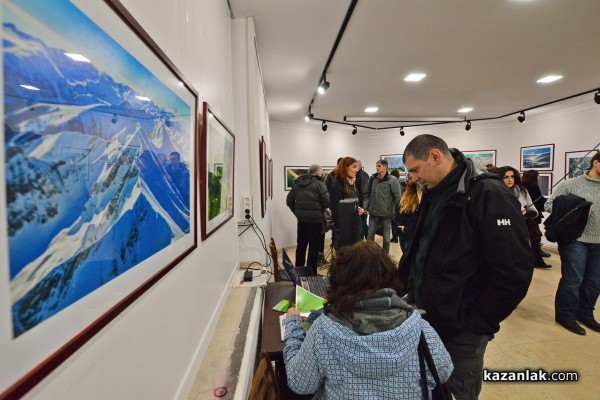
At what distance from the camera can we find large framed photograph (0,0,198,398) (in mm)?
372

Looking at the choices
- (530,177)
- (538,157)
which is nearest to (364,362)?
(530,177)

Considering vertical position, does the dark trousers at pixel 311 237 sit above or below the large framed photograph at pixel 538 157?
below

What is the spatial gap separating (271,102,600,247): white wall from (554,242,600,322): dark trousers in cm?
400

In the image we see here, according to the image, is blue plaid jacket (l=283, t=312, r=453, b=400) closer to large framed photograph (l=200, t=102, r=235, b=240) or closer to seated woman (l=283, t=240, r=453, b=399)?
seated woman (l=283, t=240, r=453, b=399)

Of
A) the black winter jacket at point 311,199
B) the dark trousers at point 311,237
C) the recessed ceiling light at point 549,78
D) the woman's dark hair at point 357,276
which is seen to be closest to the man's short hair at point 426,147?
the woman's dark hair at point 357,276

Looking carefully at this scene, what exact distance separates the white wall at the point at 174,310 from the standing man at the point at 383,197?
9.25ft

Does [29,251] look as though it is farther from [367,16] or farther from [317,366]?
[367,16]

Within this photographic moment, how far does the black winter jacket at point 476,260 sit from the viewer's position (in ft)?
3.82

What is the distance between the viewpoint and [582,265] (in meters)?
2.53

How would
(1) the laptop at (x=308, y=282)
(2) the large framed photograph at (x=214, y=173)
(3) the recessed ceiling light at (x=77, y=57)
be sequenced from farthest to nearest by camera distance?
(1) the laptop at (x=308, y=282) < (2) the large framed photograph at (x=214, y=173) < (3) the recessed ceiling light at (x=77, y=57)

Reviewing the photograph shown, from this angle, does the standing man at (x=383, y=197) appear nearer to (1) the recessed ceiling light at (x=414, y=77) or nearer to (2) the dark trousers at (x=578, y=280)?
(1) the recessed ceiling light at (x=414, y=77)

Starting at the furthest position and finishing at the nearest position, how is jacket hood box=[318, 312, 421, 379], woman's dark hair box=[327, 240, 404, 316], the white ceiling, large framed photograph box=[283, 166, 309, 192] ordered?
large framed photograph box=[283, 166, 309, 192], the white ceiling, woman's dark hair box=[327, 240, 404, 316], jacket hood box=[318, 312, 421, 379]

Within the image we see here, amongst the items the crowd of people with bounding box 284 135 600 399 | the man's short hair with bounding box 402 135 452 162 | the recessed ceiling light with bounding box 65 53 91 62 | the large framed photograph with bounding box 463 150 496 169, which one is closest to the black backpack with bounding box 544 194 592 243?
the crowd of people with bounding box 284 135 600 399

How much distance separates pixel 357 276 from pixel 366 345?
0.23 metres
